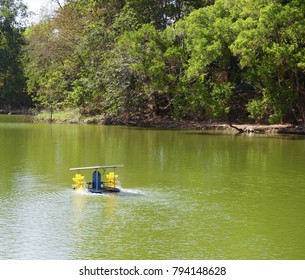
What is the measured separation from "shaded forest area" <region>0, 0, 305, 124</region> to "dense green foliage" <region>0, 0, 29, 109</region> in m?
7.44

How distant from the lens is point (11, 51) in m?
57.7

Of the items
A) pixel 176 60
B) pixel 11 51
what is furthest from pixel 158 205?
pixel 11 51

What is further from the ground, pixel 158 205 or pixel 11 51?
pixel 11 51

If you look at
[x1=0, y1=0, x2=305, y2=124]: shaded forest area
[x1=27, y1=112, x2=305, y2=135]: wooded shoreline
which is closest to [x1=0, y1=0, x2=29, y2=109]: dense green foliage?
[x1=0, y1=0, x2=305, y2=124]: shaded forest area

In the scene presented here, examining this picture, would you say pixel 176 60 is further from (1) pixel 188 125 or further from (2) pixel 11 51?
(2) pixel 11 51

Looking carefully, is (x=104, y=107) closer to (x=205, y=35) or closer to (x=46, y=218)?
(x=205, y=35)

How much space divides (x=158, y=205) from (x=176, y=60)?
77.2 feet

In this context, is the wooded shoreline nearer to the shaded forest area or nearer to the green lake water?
the shaded forest area

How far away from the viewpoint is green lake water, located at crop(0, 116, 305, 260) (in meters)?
10.1

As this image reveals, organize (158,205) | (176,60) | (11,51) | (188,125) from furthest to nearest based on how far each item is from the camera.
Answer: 1. (11,51)
2. (188,125)
3. (176,60)
4. (158,205)

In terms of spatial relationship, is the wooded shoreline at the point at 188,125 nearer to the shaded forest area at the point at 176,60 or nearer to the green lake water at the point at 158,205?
the shaded forest area at the point at 176,60

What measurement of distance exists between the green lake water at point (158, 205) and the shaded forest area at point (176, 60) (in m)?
8.11

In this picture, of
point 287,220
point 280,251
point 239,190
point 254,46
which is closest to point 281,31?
point 254,46

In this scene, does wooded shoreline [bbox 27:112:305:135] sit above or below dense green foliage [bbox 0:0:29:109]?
below
